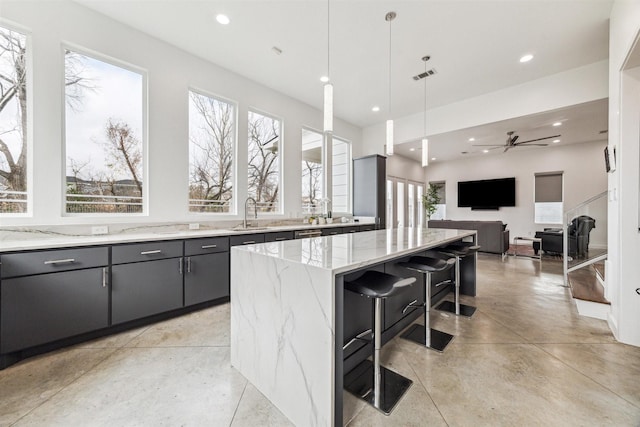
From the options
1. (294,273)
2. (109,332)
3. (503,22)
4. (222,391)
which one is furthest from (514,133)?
(109,332)

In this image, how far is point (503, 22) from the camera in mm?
2826

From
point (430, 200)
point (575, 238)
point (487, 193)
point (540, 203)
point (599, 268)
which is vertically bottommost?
point (599, 268)

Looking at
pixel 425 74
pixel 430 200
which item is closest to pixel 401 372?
pixel 425 74

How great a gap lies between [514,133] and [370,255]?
21.6 feet

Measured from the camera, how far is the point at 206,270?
2877mm

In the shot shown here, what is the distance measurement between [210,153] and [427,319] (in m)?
3.49

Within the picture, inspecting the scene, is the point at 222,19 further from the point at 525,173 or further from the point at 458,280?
the point at 525,173

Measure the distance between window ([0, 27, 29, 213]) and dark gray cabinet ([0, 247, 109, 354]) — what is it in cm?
79

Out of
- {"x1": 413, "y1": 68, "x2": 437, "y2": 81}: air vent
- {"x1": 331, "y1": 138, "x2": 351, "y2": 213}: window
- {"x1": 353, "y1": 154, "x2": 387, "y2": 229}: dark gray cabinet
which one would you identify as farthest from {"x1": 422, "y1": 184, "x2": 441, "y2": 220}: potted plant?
{"x1": 413, "y1": 68, "x2": 437, "y2": 81}: air vent

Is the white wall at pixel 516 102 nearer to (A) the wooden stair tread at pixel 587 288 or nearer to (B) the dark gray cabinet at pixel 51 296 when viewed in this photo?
(A) the wooden stair tread at pixel 587 288

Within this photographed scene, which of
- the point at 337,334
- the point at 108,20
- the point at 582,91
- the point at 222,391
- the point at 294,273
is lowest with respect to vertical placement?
the point at 222,391

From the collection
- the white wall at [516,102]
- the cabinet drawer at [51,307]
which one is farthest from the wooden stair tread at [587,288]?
the cabinet drawer at [51,307]

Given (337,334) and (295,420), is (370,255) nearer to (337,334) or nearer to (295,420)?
(337,334)

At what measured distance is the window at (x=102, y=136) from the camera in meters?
2.57
